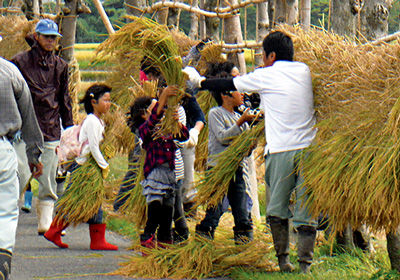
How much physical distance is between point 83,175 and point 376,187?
10.8ft

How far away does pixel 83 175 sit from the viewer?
6.69 metres

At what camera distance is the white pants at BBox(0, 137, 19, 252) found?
464 centimetres

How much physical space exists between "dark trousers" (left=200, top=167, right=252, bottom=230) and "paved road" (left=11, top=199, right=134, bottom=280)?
0.89 meters

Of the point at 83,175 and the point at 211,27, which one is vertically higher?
the point at 211,27

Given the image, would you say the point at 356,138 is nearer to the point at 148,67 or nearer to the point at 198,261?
the point at 198,261

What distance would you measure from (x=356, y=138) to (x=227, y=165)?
4.29 ft

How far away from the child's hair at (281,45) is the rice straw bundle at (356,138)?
220 mm

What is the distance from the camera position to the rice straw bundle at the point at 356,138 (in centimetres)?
420

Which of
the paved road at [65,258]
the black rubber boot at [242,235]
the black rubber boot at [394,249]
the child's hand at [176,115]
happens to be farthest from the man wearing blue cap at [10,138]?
the black rubber boot at [394,249]

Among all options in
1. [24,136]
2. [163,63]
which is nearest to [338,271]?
[163,63]

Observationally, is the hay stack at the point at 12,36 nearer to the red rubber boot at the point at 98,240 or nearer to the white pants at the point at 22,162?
the red rubber boot at the point at 98,240

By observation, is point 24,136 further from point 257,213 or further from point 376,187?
point 257,213

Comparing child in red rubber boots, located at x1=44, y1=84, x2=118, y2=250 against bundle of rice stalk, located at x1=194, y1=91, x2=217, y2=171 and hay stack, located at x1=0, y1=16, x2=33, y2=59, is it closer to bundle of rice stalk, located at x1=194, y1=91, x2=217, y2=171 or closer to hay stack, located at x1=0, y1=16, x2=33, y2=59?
bundle of rice stalk, located at x1=194, y1=91, x2=217, y2=171

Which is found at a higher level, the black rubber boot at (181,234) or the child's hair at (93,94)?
the child's hair at (93,94)
